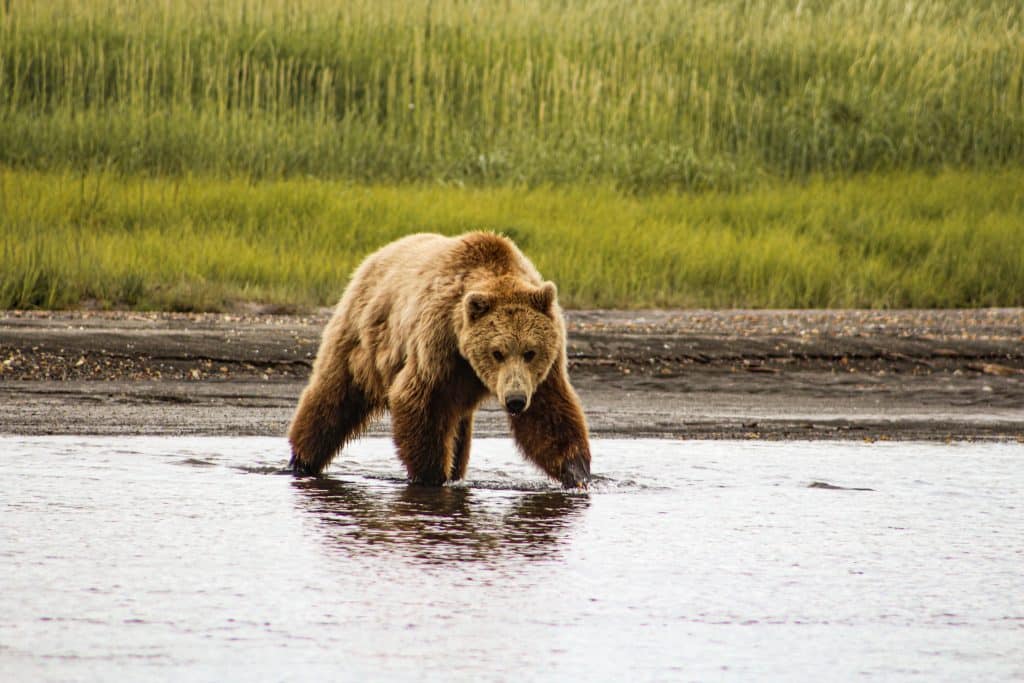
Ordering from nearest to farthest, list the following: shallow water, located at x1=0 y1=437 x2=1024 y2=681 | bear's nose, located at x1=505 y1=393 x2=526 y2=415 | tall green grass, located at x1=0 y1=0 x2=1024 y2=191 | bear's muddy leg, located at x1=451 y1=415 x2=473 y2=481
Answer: shallow water, located at x1=0 y1=437 x2=1024 y2=681, bear's nose, located at x1=505 y1=393 x2=526 y2=415, bear's muddy leg, located at x1=451 y1=415 x2=473 y2=481, tall green grass, located at x1=0 y1=0 x2=1024 y2=191

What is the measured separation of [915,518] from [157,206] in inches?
338

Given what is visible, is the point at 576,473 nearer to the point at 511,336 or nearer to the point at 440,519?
the point at 511,336

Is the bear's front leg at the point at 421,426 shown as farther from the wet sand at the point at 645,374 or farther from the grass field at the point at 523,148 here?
the grass field at the point at 523,148

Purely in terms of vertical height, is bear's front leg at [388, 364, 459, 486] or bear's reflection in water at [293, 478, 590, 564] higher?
bear's front leg at [388, 364, 459, 486]

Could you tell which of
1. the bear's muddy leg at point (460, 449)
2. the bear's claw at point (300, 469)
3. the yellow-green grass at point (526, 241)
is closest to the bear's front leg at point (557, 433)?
the bear's muddy leg at point (460, 449)

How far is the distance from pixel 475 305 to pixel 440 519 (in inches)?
34.2

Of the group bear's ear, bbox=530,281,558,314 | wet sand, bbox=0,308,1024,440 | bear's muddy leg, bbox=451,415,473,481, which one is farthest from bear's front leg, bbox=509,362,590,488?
wet sand, bbox=0,308,1024,440

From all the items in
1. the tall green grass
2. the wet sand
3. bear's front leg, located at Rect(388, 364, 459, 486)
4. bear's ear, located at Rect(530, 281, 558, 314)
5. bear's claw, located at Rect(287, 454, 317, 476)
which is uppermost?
the tall green grass

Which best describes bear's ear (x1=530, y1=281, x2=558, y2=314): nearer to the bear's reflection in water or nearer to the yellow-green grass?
the bear's reflection in water

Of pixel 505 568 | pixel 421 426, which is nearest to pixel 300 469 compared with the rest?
pixel 421 426

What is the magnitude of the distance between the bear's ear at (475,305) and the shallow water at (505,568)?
0.70 metres

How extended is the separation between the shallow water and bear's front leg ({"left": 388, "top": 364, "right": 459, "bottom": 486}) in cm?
10

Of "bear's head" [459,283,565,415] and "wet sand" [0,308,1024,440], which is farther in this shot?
"wet sand" [0,308,1024,440]

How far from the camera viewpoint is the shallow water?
12.4 feet
